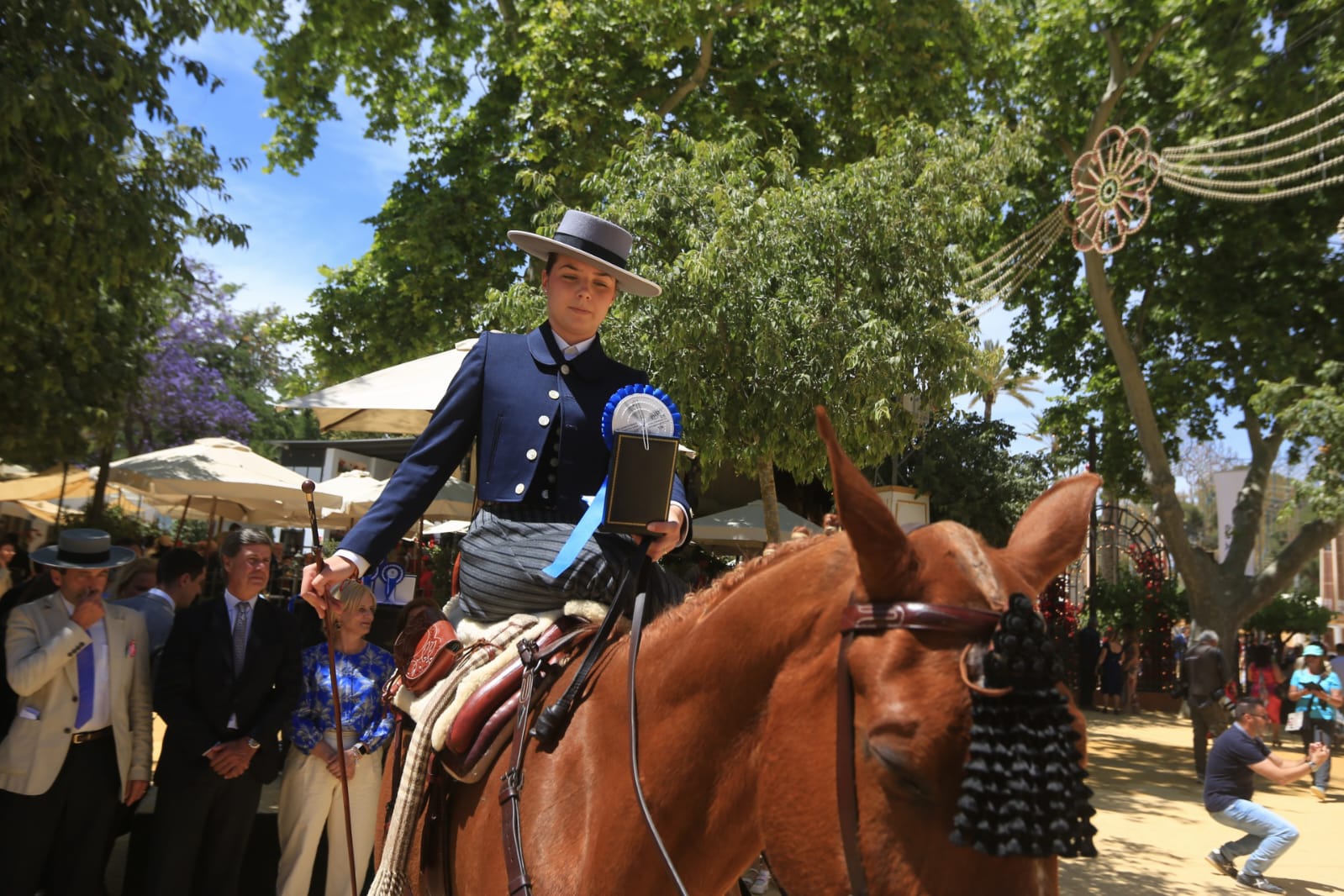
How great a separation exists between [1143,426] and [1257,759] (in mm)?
10432

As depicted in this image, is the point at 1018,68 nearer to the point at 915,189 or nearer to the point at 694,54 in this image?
the point at 694,54

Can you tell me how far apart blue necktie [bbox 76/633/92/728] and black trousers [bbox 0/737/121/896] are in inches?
5.8

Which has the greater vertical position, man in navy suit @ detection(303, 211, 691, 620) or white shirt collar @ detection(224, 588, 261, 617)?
man in navy suit @ detection(303, 211, 691, 620)

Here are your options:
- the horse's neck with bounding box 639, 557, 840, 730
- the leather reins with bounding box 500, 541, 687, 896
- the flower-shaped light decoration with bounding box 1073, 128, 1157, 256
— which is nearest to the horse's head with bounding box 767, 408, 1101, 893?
the horse's neck with bounding box 639, 557, 840, 730

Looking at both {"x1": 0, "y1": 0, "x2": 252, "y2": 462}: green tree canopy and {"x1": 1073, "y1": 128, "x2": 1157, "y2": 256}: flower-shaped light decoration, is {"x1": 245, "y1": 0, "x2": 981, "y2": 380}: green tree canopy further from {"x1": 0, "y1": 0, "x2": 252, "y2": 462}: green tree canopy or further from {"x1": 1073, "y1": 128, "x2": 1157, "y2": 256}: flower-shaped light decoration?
{"x1": 0, "y1": 0, "x2": 252, "y2": 462}: green tree canopy

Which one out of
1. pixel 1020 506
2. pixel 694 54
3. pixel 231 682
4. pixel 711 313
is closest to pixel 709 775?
pixel 231 682

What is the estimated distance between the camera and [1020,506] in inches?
926

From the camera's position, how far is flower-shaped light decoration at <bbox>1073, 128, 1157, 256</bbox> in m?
→ 15.9

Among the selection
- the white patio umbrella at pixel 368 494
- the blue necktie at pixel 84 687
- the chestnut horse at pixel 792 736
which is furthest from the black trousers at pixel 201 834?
the white patio umbrella at pixel 368 494

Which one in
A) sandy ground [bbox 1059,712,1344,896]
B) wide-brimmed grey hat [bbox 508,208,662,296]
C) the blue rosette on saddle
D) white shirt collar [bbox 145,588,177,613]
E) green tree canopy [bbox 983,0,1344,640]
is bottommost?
sandy ground [bbox 1059,712,1344,896]

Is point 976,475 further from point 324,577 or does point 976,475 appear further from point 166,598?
point 324,577

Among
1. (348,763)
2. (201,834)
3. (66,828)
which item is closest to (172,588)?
(66,828)

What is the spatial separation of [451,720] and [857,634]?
1.24 m

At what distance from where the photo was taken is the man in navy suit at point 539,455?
2709mm
